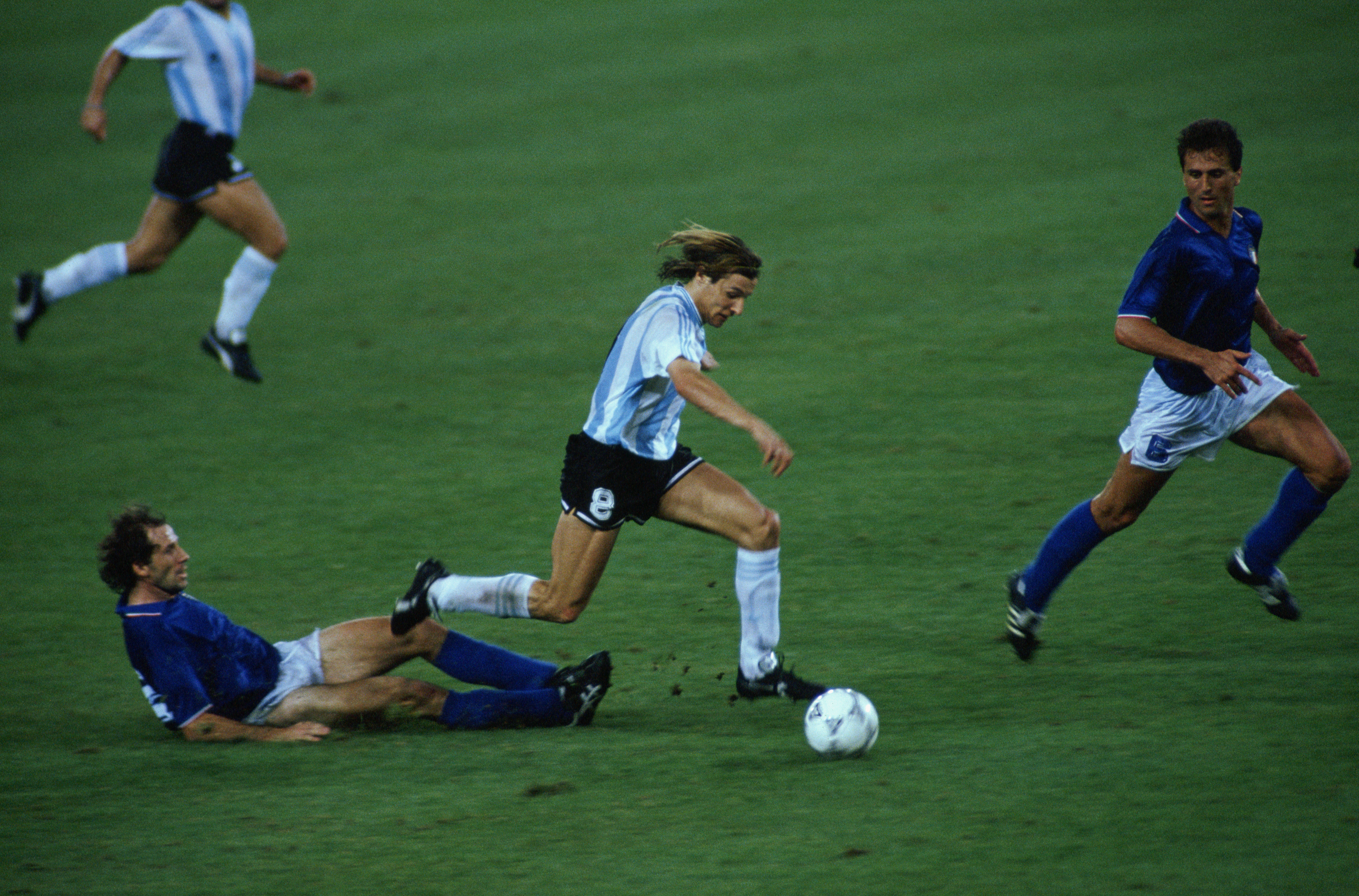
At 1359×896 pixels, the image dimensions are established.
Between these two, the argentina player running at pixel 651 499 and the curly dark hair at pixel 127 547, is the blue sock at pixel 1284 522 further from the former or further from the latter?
the curly dark hair at pixel 127 547

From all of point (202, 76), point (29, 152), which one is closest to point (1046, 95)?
point (202, 76)

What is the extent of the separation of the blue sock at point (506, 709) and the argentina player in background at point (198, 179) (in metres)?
4.93

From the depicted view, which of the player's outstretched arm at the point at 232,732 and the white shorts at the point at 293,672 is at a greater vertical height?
the white shorts at the point at 293,672

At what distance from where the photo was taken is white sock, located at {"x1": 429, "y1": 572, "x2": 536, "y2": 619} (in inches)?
205

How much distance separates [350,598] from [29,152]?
472 inches

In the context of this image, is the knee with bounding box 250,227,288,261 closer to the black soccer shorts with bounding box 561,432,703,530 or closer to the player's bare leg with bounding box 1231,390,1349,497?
the black soccer shorts with bounding box 561,432,703,530

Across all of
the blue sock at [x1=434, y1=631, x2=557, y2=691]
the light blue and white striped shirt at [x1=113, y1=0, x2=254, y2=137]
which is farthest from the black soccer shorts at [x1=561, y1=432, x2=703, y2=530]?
the light blue and white striped shirt at [x1=113, y1=0, x2=254, y2=137]

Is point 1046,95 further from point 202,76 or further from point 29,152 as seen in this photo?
point 29,152

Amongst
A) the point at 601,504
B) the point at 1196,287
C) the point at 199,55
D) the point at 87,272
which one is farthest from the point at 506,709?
the point at 199,55

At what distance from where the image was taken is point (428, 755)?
4.96m

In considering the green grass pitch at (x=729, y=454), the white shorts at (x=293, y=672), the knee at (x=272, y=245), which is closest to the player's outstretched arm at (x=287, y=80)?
the knee at (x=272, y=245)

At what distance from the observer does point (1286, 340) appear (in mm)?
5617

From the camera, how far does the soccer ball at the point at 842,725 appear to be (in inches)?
183

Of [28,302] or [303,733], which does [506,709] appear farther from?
[28,302]
